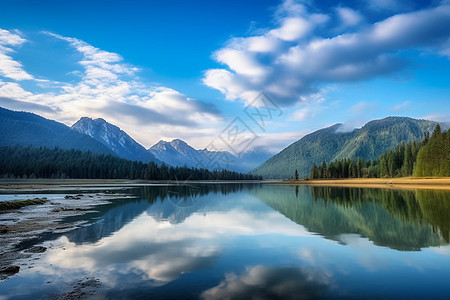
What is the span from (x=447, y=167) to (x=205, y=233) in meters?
124

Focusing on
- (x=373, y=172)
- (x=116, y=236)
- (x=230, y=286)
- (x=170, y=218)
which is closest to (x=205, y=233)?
(x=116, y=236)

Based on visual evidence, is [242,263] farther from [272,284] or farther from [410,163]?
[410,163]

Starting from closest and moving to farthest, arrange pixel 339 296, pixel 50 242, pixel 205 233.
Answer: pixel 339 296, pixel 50 242, pixel 205 233

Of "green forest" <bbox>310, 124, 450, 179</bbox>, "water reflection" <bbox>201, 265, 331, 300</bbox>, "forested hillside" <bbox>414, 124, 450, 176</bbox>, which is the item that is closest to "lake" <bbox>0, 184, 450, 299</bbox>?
"water reflection" <bbox>201, 265, 331, 300</bbox>

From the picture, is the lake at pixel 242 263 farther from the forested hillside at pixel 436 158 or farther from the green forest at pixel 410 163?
the green forest at pixel 410 163

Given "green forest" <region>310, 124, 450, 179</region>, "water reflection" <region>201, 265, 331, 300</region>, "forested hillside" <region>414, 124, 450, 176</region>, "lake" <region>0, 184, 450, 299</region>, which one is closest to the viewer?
"water reflection" <region>201, 265, 331, 300</region>

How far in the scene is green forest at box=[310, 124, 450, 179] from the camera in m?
116

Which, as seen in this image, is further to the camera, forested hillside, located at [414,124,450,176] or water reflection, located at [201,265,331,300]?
forested hillside, located at [414,124,450,176]

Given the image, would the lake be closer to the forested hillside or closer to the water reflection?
the water reflection

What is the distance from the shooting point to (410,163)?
147m

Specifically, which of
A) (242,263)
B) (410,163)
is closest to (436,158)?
(410,163)

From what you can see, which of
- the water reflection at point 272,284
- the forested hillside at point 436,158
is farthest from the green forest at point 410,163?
the water reflection at point 272,284

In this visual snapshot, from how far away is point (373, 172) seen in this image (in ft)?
567

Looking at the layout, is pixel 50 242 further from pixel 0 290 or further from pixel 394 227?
pixel 394 227
